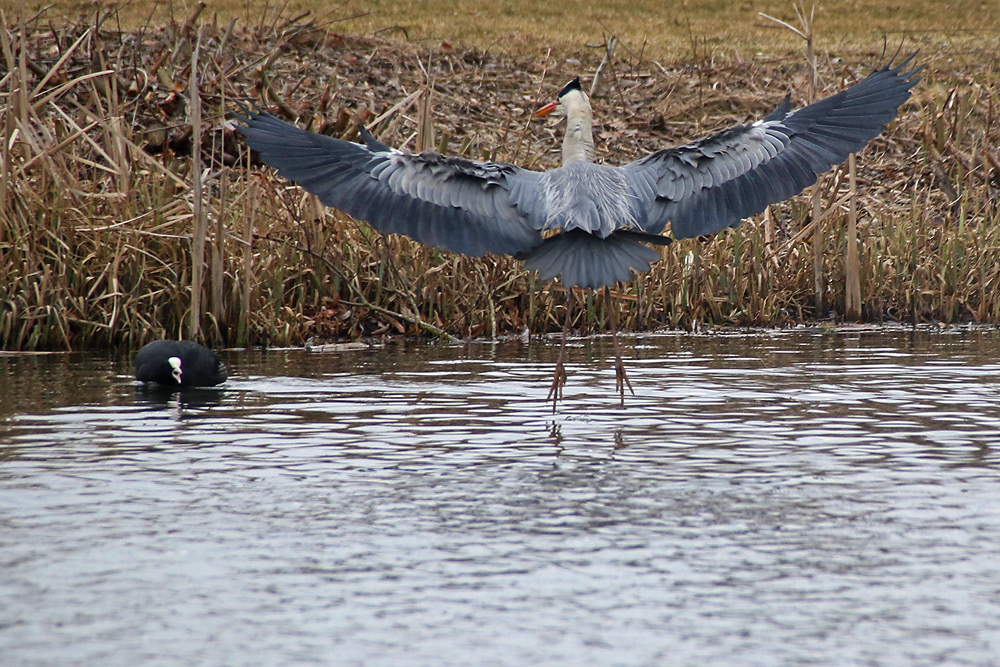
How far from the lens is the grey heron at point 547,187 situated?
7918 mm

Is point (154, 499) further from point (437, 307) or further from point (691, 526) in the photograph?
point (437, 307)

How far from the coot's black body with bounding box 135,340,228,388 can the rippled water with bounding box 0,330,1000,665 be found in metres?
0.11


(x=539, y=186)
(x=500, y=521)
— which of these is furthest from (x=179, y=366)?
(x=500, y=521)

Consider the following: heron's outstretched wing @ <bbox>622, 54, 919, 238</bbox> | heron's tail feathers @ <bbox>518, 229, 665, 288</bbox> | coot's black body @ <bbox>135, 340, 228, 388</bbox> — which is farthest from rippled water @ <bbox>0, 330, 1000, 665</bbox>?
heron's outstretched wing @ <bbox>622, 54, 919, 238</bbox>

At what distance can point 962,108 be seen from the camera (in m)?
16.9

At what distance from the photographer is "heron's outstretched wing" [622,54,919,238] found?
8086mm

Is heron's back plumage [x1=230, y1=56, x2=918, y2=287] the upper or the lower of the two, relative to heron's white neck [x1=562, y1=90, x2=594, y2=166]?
Answer: lower

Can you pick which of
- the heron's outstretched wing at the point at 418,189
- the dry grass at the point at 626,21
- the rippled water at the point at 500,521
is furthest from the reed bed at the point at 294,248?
the dry grass at the point at 626,21

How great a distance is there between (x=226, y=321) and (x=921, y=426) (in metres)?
5.44

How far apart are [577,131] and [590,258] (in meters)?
1.44

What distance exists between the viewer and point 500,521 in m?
5.24

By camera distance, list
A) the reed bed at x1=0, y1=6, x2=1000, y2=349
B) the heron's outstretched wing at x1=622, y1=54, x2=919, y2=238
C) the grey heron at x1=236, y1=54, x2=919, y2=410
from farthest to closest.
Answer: the reed bed at x1=0, y1=6, x2=1000, y2=349 → the heron's outstretched wing at x1=622, y1=54, x2=919, y2=238 → the grey heron at x1=236, y1=54, x2=919, y2=410

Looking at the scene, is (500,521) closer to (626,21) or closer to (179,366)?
(179,366)

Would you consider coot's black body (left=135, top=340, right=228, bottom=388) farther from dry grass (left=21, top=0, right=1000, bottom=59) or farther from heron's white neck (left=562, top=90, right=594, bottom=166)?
dry grass (left=21, top=0, right=1000, bottom=59)
